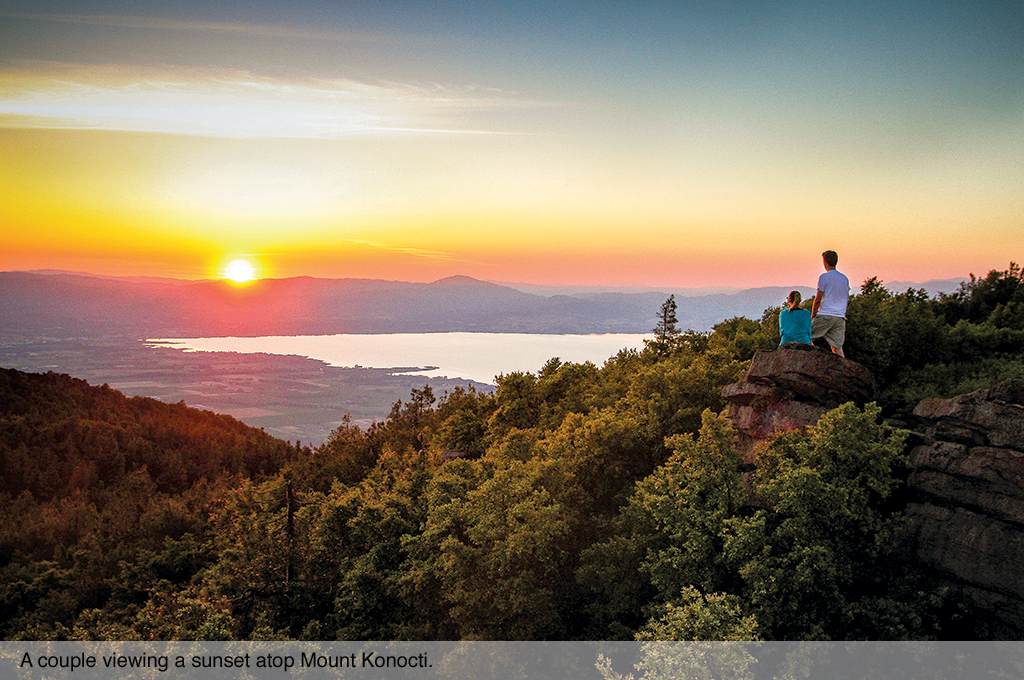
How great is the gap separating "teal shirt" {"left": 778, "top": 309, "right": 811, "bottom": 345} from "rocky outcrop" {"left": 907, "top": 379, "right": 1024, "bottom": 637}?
463cm

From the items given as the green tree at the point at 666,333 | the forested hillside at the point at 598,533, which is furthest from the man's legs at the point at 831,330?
the green tree at the point at 666,333

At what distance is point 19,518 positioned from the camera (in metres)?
50.2

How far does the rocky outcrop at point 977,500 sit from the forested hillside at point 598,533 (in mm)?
681

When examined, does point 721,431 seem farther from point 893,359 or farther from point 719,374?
point 893,359

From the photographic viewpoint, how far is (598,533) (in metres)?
23.5

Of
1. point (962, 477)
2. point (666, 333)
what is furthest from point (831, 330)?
point (666, 333)

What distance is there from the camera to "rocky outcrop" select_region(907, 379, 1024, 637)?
621 inches

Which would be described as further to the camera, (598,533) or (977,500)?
(598,533)

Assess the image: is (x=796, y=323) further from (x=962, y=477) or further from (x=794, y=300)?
(x=962, y=477)

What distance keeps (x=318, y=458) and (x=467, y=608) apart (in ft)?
123

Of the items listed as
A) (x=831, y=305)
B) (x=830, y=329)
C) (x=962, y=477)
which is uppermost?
(x=831, y=305)

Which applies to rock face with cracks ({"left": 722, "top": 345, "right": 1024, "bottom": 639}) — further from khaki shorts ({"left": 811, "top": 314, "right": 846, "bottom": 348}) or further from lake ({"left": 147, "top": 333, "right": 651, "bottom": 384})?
lake ({"left": 147, "top": 333, "right": 651, "bottom": 384})

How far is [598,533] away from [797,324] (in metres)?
11.2

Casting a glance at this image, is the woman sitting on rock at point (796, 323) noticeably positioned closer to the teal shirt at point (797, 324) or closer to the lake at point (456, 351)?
the teal shirt at point (797, 324)
